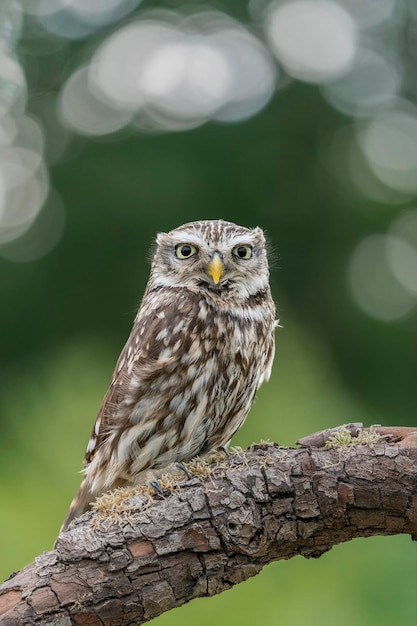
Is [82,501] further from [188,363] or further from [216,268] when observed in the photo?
[216,268]

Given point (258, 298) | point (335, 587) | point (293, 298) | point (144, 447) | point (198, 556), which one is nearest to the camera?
point (198, 556)

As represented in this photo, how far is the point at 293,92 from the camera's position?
7246 mm

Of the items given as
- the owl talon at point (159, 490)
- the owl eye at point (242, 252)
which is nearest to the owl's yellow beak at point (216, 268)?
the owl eye at point (242, 252)

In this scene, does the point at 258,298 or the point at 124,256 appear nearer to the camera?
the point at 258,298

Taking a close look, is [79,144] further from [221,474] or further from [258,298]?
[221,474]

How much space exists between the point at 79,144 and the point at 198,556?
5190mm

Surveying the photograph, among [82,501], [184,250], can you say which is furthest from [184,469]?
[184,250]

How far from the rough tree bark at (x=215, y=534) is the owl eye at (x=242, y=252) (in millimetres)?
Result: 997

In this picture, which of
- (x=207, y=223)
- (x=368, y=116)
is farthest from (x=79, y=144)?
(x=207, y=223)

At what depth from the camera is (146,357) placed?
3.26 meters

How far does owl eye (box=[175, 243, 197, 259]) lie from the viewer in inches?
134

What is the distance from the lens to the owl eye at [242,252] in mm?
3404

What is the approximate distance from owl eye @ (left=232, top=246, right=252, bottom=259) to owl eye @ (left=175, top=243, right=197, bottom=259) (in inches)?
5.7

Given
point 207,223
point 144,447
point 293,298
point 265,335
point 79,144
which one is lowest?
point 144,447
